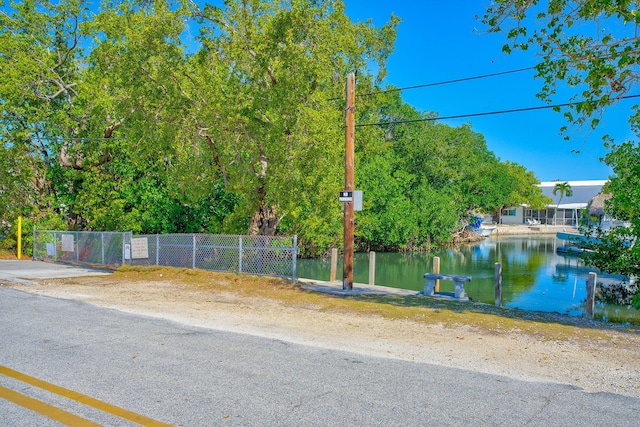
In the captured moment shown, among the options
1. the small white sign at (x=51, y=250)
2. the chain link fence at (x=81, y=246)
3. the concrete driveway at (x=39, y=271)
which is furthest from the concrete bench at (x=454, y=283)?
the small white sign at (x=51, y=250)

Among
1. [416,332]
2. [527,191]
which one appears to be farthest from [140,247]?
[527,191]

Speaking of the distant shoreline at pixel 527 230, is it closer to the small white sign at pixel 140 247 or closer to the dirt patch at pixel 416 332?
the small white sign at pixel 140 247

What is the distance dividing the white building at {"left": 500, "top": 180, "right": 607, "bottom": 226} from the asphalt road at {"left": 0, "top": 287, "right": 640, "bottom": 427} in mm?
89502

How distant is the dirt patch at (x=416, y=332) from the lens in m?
7.66

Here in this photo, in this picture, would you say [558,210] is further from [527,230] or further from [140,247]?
[140,247]

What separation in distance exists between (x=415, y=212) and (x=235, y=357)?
39.2 meters

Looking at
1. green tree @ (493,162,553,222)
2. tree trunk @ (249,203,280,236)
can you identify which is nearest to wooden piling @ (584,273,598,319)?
tree trunk @ (249,203,280,236)

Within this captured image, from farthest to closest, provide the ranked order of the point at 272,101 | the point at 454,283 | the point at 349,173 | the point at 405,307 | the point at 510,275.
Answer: the point at 510,275 → the point at 272,101 → the point at 349,173 → the point at 454,283 → the point at 405,307

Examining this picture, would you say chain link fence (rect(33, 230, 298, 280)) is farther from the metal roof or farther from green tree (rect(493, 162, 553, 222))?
the metal roof

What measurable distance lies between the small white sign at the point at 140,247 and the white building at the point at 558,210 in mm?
81463

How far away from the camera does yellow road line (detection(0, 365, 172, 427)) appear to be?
5.11m

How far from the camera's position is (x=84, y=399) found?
567cm

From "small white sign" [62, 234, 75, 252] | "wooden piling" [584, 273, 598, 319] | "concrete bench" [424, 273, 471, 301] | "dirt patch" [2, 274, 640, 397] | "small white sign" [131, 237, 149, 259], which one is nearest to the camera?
"dirt patch" [2, 274, 640, 397]

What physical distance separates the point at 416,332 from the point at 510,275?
21690 mm
